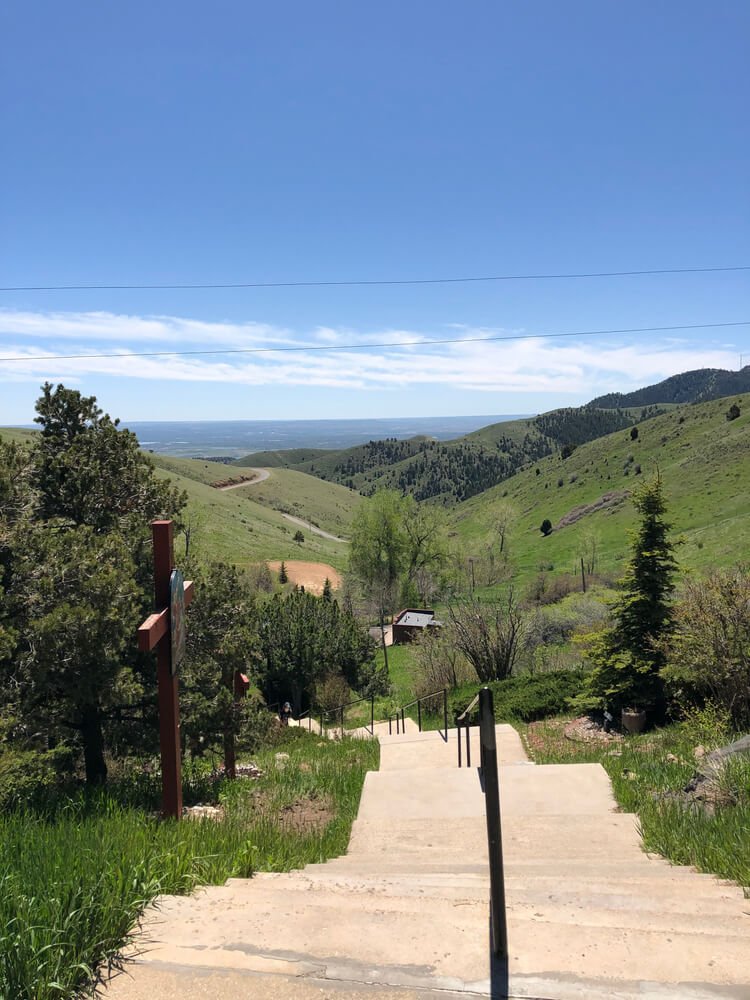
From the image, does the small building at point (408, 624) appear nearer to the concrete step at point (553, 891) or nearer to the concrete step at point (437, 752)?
the concrete step at point (437, 752)

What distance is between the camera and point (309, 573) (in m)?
62.8

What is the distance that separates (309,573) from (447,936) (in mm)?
60226

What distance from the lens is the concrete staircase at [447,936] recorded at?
2742 mm

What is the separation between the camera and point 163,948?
3098mm

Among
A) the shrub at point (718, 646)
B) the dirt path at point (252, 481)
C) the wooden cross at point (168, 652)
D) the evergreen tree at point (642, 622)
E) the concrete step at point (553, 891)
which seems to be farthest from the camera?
the dirt path at point (252, 481)

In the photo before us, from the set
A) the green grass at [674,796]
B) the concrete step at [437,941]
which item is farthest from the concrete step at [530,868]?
the concrete step at [437,941]

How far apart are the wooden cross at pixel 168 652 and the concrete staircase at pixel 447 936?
1690 mm

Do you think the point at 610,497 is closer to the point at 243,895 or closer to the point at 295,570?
the point at 295,570

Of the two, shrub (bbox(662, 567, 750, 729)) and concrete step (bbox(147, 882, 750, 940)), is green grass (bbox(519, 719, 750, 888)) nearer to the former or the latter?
shrub (bbox(662, 567, 750, 729))

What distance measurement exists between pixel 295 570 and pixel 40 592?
54030 mm

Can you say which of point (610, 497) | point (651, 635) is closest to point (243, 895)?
point (651, 635)

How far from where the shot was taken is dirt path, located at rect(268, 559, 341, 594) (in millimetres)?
58844

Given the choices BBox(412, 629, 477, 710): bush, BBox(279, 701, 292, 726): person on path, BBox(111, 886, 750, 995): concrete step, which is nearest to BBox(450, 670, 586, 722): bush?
BBox(412, 629, 477, 710): bush

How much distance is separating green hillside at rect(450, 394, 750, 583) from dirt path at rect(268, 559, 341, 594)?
538 inches
